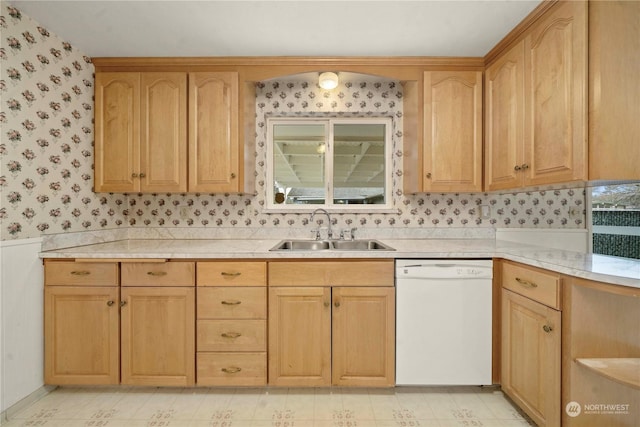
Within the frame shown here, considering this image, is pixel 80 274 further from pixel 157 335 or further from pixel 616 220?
pixel 616 220

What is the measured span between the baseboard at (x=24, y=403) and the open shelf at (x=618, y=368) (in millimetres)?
2870

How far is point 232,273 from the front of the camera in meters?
1.90

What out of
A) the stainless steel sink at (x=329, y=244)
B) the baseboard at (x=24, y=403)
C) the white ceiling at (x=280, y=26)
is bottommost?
the baseboard at (x=24, y=403)

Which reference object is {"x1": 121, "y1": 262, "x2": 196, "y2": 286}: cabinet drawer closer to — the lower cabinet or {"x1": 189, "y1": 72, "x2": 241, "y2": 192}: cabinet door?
the lower cabinet

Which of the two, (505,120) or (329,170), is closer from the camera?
(505,120)

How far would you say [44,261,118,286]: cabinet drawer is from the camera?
1896 millimetres

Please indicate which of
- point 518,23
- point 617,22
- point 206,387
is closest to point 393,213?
point 518,23

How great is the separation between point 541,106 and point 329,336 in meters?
1.77

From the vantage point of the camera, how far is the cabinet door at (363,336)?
190cm

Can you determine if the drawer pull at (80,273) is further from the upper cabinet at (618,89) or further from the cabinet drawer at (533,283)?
the upper cabinet at (618,89)

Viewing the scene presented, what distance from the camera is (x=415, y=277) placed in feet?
6.24

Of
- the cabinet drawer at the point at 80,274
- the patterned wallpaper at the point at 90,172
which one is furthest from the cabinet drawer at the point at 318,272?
the cabinet drawer at the point at 80,274

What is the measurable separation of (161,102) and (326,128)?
127 cm

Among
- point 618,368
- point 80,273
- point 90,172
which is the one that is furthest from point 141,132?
point 618,368
